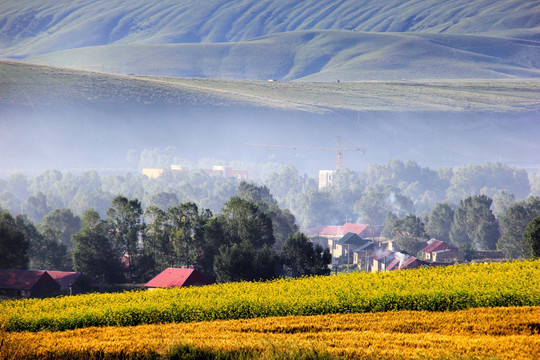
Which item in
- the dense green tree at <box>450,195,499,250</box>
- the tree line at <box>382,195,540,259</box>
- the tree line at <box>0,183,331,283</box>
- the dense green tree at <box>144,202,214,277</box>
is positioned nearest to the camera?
the tree line at <box>0,183,331,283</box>

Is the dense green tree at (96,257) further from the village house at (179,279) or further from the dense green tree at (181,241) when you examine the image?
the village house at (179,279)

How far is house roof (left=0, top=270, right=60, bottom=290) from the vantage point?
5195 cm

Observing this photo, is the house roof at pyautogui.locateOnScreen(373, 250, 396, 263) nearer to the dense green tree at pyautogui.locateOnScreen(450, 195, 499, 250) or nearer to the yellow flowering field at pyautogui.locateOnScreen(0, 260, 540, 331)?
the dense green tree at pyautogui.locateOnScreen(450, 195, 499, 250)

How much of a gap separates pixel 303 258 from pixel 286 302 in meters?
30.2

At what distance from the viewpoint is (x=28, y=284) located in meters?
52.3

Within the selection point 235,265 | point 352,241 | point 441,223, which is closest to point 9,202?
point 352,241

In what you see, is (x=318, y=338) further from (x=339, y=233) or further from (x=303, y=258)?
(x=339, y=233)

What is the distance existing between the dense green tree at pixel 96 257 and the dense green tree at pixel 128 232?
37.1 inches


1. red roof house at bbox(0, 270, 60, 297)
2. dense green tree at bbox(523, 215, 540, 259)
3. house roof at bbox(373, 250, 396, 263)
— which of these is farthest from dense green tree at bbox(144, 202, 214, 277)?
dense green tree at bbox(523, 215, 540, 259)

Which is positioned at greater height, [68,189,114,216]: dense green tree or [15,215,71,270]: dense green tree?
[68,189,114,216]: dense green tree

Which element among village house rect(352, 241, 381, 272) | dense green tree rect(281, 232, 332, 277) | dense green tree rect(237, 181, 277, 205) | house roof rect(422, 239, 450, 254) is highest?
dense green tree rect(237, 181, 277, 205)

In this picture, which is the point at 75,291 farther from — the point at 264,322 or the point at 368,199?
the point at 368,199

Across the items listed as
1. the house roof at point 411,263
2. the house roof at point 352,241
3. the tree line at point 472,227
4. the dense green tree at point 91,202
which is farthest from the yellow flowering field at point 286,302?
the dense green tree at point 91,202

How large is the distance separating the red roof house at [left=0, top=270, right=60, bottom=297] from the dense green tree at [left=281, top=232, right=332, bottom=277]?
18439 mm
